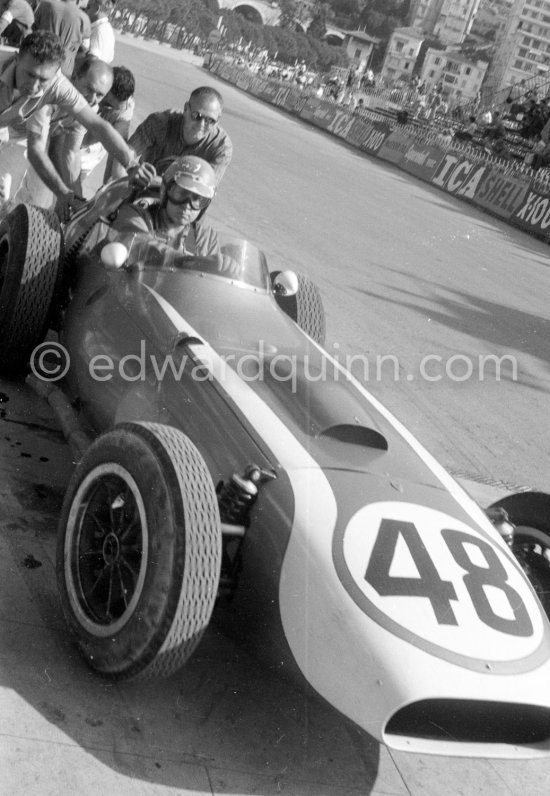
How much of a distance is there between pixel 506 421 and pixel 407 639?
477 cm

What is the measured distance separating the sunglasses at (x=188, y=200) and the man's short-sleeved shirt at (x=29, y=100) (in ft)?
4.36

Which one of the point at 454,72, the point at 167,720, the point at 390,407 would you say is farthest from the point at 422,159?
the point at 454,72

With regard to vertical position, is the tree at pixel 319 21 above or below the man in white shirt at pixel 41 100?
above

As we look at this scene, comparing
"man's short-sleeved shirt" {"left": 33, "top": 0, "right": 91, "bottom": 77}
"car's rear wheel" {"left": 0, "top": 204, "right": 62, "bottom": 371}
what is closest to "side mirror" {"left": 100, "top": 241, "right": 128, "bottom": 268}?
"car's rear wheel" {"left": 0, "top": 204, "right": 62, "bottom": 371}

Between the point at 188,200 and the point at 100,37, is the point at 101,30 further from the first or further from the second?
the point at 188,200

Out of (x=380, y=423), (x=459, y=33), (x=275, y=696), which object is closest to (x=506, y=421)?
(x=380, y=423)

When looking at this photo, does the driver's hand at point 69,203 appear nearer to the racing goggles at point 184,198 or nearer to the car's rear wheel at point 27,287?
the car's rear wheel at point 27,287

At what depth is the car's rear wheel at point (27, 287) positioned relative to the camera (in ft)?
17.6

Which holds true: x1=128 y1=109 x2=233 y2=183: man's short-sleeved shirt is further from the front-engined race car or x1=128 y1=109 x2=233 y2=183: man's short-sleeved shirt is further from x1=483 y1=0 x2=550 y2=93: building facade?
x1=483 y1=0 x2=550 y2=93: building facade

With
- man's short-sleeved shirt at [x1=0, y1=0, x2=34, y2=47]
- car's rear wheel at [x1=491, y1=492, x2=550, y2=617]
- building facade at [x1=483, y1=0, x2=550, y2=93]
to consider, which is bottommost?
car's rear wheel at [x1=491, y1=492, x2=550, y2=617]

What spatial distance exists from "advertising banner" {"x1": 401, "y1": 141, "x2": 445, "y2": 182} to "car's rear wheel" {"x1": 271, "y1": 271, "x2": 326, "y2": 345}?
2005 cm

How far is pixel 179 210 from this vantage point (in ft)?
17.6

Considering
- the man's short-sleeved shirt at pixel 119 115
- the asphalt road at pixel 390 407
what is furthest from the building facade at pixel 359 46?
the man's short-sleeved shirt at pixel 119 115

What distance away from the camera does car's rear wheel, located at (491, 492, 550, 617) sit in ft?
14.2
